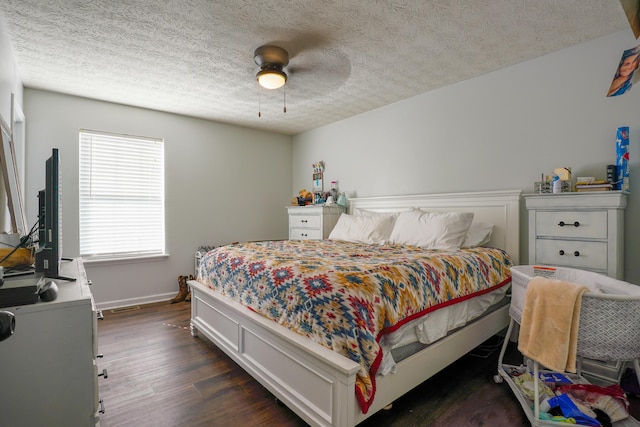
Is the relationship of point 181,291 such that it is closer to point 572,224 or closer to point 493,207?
point 493,207

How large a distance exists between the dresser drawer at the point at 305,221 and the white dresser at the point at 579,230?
244 cm

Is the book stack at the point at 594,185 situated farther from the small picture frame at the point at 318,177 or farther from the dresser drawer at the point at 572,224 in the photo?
the small picture frame at the point at 318,177

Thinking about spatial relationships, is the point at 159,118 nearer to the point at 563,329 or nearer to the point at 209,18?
the point at 209,18

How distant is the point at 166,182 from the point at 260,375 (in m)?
3.07

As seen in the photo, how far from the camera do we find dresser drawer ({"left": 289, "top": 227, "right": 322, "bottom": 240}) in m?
4.22

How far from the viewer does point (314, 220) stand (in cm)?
429

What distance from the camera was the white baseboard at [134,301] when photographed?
12.0 ft

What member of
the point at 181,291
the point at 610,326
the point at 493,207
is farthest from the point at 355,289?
the point at 181,291

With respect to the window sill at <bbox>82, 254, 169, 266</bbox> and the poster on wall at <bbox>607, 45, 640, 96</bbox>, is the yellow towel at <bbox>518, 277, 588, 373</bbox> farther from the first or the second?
the window sill at <bbox>82, 254, 169, 266</bbox>

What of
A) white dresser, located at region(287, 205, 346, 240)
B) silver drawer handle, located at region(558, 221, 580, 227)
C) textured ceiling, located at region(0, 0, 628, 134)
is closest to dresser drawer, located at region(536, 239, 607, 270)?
silver drawer handle, located at region(558, 221, 580, 227)

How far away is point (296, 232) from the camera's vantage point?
15.1 ft

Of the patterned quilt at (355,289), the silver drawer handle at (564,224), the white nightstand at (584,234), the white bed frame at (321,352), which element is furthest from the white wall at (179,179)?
the silver drawer handle at (564,224)

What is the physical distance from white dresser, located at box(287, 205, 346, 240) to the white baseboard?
186 cm

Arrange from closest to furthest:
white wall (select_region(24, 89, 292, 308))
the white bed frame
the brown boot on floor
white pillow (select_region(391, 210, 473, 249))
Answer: the white bed frame, white pillow (select_region(391, 210, 473, 249)), white wall (select_region(24, 89, 292, 308)), the brown boot on floor
